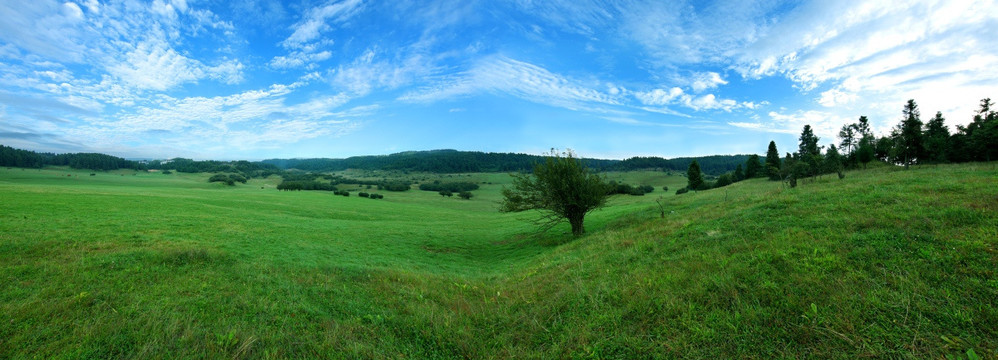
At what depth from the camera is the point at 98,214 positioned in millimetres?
18500

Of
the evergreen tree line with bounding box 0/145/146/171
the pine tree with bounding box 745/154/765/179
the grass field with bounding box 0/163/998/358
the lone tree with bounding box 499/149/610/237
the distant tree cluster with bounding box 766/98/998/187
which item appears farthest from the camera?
the evergreen tree line with bounding box 0/145/146/171

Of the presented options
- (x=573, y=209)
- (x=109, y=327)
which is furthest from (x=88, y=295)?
(x=573, y=209)

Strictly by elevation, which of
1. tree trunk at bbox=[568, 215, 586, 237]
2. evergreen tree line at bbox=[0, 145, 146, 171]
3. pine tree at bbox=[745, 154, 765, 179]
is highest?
evergreen tree line at bbox=[0, 145, 146, 171]

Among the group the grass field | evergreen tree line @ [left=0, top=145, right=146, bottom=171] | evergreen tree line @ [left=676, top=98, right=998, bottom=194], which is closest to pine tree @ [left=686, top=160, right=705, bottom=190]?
evergreen tree line @ [left=676, top=98, right=998, bottom=194]

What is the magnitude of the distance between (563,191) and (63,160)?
716ft

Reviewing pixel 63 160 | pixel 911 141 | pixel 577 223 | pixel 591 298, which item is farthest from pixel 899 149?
pixel 63 160

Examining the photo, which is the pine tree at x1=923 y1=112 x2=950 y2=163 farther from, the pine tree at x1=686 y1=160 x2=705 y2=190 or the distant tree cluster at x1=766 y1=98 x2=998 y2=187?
the pine tree at x1=686 y1=160 x2=705 y2=190

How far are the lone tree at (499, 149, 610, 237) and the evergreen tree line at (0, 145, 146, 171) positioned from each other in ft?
606

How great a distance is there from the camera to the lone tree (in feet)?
76.5

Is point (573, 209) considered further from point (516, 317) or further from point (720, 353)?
point (720, 353)

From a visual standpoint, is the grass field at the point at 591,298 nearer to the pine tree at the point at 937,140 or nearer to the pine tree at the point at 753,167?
the pine tree at the point at 937,140

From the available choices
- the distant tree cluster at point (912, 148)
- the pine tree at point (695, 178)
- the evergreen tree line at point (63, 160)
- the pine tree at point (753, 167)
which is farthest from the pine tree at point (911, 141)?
the evergreen tree line at point (63, 160)

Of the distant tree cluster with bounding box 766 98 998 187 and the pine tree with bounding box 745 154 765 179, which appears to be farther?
the pine tree with bounding box 745 154 765 179

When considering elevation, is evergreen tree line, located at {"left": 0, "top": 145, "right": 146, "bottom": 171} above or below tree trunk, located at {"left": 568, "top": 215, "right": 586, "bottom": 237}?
above
